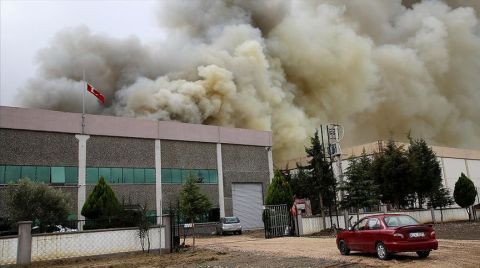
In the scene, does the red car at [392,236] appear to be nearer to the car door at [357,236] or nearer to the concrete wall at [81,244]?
the car door at [357,236]

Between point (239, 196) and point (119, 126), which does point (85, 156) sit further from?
point (239, 196)

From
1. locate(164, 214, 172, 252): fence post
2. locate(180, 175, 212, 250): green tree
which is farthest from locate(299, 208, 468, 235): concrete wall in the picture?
locate(164, 214, 172, 252): fence post

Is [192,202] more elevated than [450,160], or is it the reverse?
[450,160]

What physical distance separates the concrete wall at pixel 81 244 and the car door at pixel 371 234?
9.13 metres

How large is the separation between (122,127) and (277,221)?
15557mm

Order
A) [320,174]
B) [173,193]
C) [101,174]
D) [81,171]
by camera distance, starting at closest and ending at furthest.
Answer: [320,174] → [81,171] → [101,174] → [173,193]

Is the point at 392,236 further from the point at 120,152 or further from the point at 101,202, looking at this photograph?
the point at 120,152

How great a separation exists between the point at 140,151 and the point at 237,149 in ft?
31.8

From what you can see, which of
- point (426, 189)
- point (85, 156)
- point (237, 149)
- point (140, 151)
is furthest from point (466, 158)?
point (85, 156)

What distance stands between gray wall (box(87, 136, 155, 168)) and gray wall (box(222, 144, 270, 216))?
7.25 metres

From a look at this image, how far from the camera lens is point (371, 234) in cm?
1351

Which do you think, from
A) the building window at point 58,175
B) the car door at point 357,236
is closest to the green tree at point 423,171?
the car door at point 357,236

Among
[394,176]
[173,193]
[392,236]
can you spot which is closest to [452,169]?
[394,176]

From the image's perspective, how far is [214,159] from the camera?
40094 millimetres
